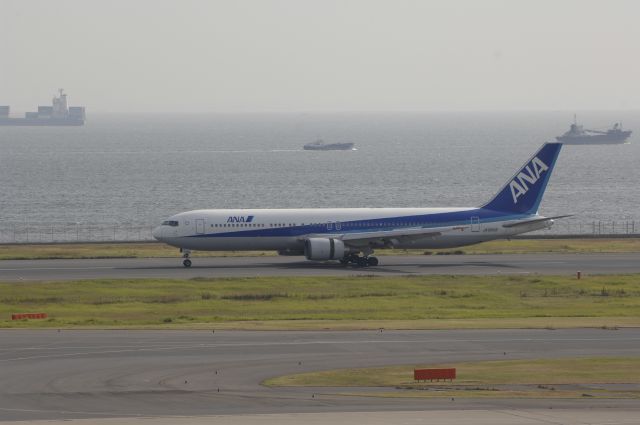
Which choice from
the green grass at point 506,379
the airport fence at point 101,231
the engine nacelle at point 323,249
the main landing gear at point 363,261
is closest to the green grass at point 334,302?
the engine nacelle at point 323,249

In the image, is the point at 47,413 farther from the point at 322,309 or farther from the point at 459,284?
the point at 459,284

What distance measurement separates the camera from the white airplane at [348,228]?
80812mm

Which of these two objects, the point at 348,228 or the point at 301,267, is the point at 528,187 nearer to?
the point at 348,228

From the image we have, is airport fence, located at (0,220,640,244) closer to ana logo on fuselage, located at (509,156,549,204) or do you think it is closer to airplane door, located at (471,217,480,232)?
ana logo on fuselage, located at (509,156,549,204)

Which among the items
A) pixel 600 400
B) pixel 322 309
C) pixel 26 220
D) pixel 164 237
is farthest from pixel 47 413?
pixel 26 220

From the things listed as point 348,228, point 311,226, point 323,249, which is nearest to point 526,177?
point 348,228

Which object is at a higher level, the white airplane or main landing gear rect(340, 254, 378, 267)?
the white airplane

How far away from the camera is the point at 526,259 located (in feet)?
283

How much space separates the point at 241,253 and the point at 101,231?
160 ft

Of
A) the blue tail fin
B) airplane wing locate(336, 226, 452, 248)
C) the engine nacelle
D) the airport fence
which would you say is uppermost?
the blue tail fin

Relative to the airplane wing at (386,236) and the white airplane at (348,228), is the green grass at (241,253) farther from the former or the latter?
the airplane wing at (386,236)

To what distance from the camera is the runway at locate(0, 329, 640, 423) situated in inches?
1384

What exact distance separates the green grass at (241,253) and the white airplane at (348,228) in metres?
6.75

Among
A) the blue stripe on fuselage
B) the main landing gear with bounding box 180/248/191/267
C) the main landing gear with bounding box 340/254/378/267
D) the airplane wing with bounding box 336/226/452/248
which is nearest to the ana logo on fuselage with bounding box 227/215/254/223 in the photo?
the blue stripe on fuselage
